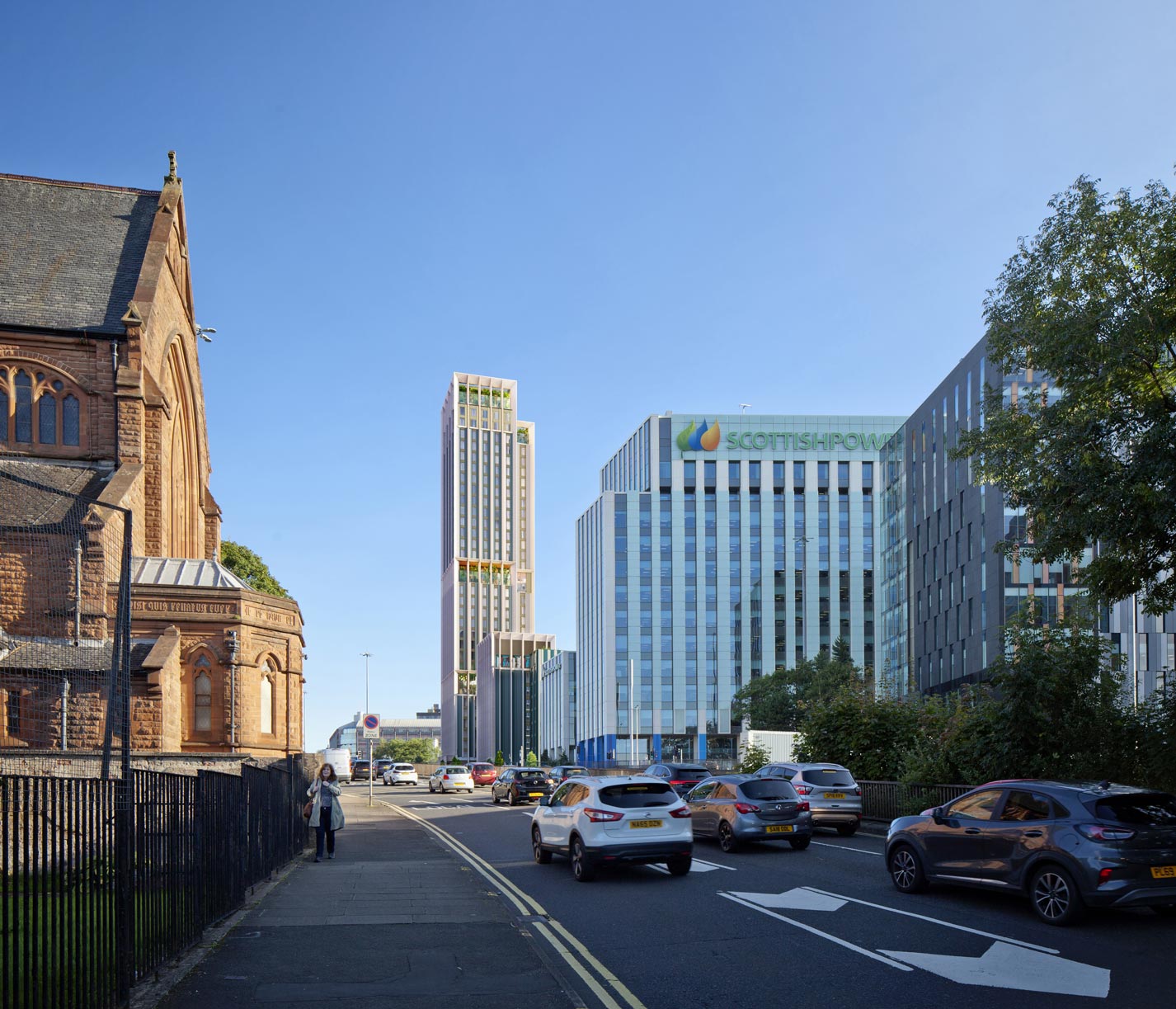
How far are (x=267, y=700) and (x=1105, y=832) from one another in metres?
31.5

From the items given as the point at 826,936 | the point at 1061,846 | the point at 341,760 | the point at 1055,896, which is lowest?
the point at 341,760

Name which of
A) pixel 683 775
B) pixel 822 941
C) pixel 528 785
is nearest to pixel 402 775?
pixel 528 785

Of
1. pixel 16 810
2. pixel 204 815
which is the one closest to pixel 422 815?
pixel 204 815

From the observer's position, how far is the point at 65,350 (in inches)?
1545

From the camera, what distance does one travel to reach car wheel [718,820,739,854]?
20.6m

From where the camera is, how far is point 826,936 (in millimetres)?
11484

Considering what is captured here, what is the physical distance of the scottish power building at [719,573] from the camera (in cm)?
11112

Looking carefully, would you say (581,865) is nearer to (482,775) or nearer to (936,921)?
(936,921)

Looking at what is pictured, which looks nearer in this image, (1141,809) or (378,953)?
(378,953)

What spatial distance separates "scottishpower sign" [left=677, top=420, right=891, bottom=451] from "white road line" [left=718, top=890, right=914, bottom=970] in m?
98.4

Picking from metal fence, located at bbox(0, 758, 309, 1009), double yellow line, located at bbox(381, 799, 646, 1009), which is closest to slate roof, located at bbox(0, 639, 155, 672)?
double yellow line, located at bbox(381, 799, 646, 1009)

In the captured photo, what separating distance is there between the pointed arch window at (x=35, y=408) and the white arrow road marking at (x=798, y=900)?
32.0 meters

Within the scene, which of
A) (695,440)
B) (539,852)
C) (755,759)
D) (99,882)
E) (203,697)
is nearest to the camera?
(99,882)

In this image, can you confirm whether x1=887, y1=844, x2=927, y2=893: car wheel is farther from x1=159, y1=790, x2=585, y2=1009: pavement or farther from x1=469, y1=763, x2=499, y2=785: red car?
x1=469, y1=763, x2=499, y2=785: red car
